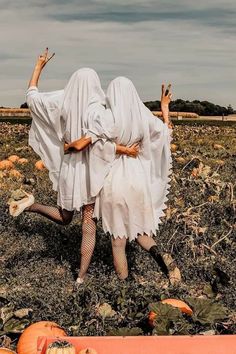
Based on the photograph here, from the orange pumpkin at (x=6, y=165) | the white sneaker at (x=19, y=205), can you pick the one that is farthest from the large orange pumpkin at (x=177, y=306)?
the orange pumpkin at (x=6, y=165)

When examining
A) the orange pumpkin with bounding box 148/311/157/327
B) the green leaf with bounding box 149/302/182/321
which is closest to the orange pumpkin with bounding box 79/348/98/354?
the green leaf with bounding box 149/302/182/321

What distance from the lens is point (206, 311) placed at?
5109 mm

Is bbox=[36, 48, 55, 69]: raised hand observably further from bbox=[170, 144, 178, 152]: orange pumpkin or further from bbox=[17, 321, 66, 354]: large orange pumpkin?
bbox=[170, 144, 178, 152]: orange pumpkin

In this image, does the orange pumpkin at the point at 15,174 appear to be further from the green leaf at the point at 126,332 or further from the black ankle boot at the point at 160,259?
the green leaf at the point at 126,332

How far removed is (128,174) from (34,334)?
5.41 ft

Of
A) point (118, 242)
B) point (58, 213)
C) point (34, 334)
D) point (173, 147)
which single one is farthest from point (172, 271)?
point (173, 147)

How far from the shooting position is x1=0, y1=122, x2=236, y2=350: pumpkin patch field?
5.15 meters

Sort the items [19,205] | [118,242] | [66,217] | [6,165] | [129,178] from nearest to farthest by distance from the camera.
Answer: [129,178] < [118,242] < [66,217] < [19,205] < [6,165]

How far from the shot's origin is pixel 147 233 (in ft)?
20.5

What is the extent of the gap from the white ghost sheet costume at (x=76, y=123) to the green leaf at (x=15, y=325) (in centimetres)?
120

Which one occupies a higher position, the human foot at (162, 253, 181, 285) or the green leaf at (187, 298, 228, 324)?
the green leaf at (187, 298, 228, 324)

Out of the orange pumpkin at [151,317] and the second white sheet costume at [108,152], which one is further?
the second white sheet costume at [108,152]

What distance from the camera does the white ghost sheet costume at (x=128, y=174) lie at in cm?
590

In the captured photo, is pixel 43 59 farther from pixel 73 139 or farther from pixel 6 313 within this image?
pixel 6 313
